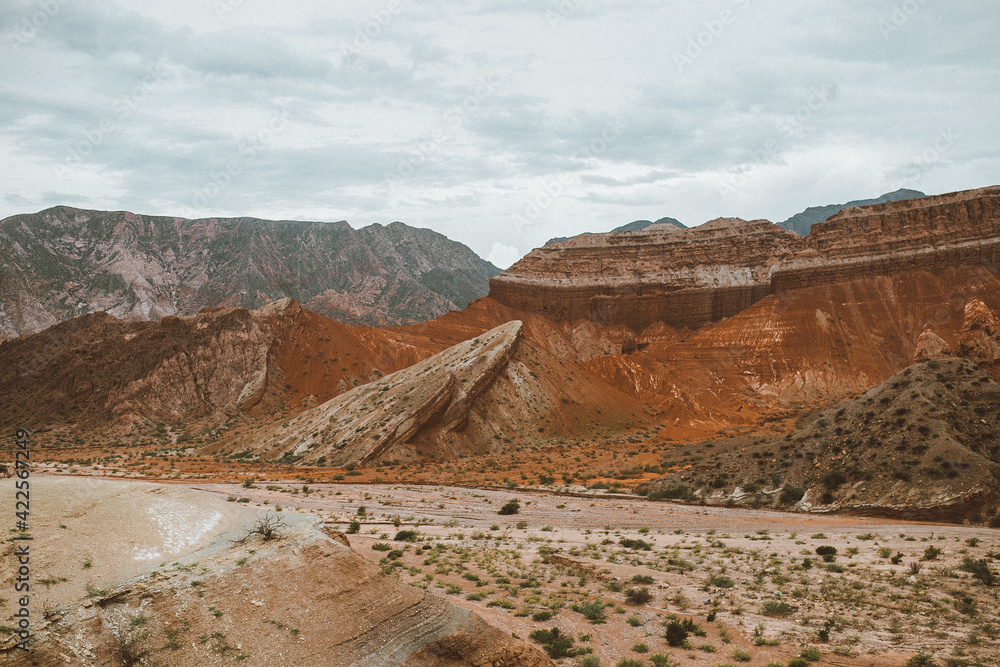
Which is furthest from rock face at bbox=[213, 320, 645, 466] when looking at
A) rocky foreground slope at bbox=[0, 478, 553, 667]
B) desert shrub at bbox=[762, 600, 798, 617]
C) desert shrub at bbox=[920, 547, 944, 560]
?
rocky foreground slope at bbox=[0, 478, 553, 667]

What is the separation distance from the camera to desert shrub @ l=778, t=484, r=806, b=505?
22.2 metres

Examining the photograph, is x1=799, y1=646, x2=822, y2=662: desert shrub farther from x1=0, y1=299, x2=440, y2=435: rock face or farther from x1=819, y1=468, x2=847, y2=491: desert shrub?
x1=0, y1=299, x2=440, y2=435: rock face

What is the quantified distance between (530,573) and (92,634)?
358 inches

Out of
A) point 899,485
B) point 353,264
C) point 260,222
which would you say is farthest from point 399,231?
point 899,485

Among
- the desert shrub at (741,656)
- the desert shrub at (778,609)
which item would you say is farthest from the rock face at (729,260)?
the desert shrub at (741,656)

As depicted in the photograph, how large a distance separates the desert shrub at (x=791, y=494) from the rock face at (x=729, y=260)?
53.9m

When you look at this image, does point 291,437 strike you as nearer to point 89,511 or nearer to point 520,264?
point 89,511

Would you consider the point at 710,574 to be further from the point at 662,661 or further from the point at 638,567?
the point at 662,661

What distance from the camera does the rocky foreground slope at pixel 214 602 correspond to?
669 cm

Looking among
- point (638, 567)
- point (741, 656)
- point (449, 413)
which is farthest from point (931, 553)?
point (449, 413)

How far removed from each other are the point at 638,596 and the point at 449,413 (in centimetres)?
2512

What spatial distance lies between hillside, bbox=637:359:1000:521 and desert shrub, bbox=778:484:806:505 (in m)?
0.03

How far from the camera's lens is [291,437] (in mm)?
37562

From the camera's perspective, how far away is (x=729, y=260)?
267 ft
